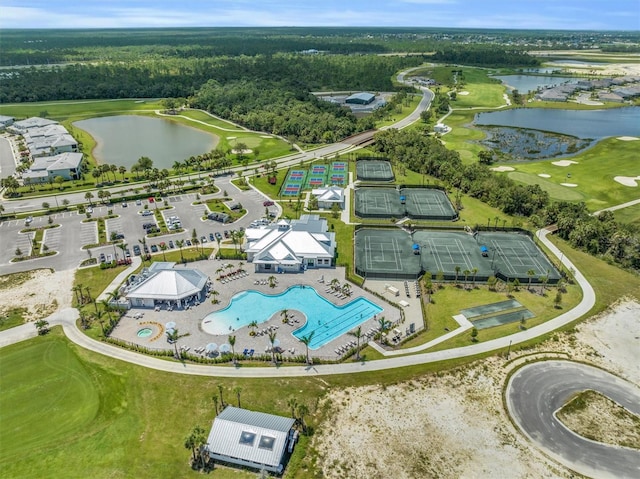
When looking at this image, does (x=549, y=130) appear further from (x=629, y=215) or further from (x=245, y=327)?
(x=245, y=327)

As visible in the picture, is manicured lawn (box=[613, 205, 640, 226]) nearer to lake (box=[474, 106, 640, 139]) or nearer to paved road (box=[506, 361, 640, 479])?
paved road (box=[506, 361, 640, 479])

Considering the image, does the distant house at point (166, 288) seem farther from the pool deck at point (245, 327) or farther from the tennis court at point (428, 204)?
the tennis court at point (428, 204)

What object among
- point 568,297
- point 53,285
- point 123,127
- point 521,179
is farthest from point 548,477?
point 123,127

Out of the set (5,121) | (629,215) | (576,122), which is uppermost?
(5,121)

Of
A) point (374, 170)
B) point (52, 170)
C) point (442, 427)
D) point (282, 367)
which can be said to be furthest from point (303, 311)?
point (52, 170)

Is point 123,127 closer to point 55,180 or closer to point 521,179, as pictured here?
point 55,180

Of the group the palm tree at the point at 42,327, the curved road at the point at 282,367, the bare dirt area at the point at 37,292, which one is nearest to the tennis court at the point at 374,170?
the curved road at the point at 282,367
